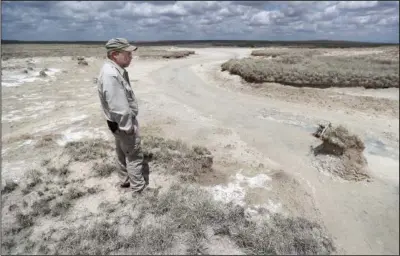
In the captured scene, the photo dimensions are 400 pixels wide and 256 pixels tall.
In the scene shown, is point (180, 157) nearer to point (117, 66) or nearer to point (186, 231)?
point (186, 231)

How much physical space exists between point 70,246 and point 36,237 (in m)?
0.57

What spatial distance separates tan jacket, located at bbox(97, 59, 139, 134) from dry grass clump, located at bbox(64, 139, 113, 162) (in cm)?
217

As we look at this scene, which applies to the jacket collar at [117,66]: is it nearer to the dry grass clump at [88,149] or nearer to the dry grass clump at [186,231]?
the dry grass clump at [186,231]

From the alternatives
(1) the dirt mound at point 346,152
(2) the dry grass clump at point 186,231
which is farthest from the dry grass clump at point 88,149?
(1) the dirt mound at point 346,152

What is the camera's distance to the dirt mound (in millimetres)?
4763

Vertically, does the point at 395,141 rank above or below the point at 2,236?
above

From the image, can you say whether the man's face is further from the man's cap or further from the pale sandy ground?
the pale sandy ground

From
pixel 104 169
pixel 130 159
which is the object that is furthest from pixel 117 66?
pixel 104 169

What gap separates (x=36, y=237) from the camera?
3705 mm

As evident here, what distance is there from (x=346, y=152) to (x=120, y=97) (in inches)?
160

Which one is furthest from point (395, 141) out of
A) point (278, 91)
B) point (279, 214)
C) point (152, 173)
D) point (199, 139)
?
point (278, 91)

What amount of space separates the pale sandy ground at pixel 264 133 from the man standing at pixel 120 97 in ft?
3.65

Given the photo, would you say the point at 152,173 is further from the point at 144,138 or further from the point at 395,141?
Result: the point at 395,141

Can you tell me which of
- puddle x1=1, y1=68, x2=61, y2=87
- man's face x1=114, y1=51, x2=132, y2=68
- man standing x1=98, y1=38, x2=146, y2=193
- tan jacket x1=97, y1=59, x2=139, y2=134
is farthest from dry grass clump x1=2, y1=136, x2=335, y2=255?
puddle x1=1, y1=68, x2=61, y2=87
